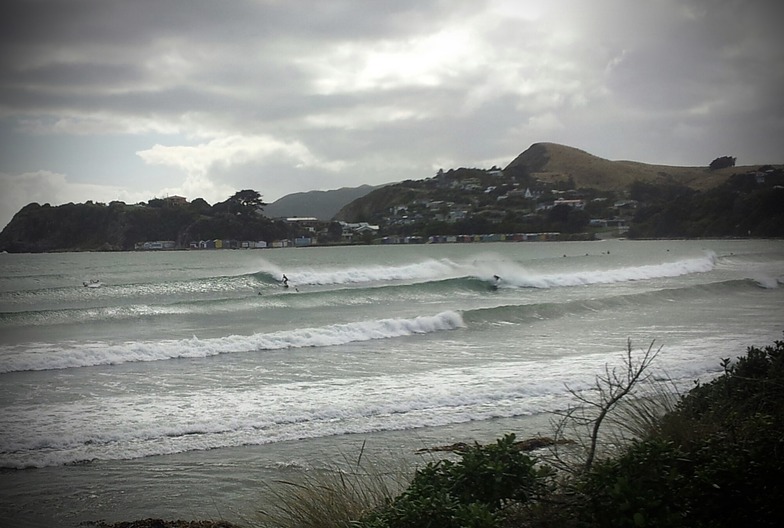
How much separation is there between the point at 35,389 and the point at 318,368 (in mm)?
5737

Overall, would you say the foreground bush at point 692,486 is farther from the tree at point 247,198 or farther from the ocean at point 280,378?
the tree at point 247,198

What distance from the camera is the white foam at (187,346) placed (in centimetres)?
1670

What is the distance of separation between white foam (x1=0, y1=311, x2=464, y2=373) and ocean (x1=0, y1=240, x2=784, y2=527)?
7cm

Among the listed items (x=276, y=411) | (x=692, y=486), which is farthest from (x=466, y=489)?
(x=276, y=411)

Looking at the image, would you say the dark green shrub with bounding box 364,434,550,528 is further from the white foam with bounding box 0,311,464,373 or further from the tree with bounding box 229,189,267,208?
the tree with bounding box 229,189,267,208

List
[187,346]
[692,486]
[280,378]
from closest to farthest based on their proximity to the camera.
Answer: [692,486], [280,378], [187,346]

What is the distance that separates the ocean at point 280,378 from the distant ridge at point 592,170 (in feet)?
256

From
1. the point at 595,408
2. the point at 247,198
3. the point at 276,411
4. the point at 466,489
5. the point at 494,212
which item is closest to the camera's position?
the point at 466,489

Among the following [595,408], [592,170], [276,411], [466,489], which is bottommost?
[276,411]

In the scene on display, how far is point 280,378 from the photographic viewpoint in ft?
45.9

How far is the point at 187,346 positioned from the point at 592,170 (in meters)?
141

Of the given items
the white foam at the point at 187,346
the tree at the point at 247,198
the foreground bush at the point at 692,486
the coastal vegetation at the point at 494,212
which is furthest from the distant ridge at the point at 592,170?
the foreground bush at the point at 692,486

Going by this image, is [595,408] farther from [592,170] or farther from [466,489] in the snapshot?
[592,170]

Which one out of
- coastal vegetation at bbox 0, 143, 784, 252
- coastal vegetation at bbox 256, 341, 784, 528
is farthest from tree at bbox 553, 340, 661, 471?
coastal vegetation at bbox 0, 143, 784, 252
